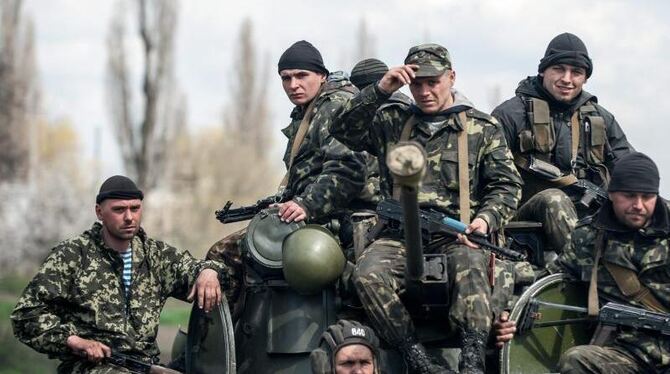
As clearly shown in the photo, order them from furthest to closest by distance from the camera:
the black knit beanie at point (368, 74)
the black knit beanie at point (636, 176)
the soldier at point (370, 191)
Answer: the black knit beanie at point (368, 74), the soldier at point (370, 191), the black knit beanie at point (636, 176)

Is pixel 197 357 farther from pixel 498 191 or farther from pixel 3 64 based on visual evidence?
pixel 3 64

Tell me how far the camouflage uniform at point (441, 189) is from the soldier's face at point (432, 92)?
67 millimetres

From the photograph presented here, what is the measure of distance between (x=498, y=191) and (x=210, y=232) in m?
38.5

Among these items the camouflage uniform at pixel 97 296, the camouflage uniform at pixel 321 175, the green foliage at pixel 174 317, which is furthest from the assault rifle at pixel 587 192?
the green foliage at pixel 174 317

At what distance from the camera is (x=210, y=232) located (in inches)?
1884

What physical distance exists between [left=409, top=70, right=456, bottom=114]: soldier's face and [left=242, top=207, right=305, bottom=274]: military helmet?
117 centimetres

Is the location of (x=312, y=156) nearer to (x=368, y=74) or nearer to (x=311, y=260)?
(x=311, y=260)

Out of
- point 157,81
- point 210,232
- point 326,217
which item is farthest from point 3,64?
point 326,217

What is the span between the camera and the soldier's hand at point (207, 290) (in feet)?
32.3

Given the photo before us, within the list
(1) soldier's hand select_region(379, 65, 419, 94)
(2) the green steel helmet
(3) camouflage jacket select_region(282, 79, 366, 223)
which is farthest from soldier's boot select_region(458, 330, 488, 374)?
(3) camouflage jacket select_region(282, 79, 366, 223)

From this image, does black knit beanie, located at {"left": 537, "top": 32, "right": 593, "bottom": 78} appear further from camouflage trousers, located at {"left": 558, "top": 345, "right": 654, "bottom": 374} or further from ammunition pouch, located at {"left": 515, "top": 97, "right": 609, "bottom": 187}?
camouflage trousers, located at {"left": 558, "top": 345, "right": 654, "bottom": 374}

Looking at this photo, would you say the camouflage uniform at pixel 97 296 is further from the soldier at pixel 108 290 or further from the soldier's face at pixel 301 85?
the soldier's face at pixel 301 85

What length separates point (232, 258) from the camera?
1052cm

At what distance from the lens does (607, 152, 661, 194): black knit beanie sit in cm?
916
